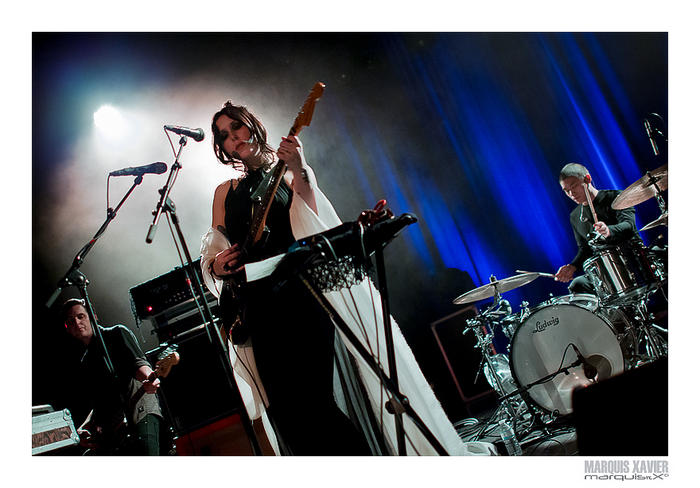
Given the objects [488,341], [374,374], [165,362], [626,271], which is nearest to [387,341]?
[374,374]

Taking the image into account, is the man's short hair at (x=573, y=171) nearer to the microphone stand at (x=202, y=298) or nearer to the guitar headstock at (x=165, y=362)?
the microphone stand at (x=202, y=298)

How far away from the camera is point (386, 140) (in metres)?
2.99

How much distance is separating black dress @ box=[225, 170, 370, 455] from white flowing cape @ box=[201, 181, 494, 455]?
7 centimetres

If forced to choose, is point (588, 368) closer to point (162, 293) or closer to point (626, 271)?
point (626, 271)

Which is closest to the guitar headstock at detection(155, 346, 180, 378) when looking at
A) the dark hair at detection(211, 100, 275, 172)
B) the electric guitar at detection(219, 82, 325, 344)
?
the electric guitar at detection(219, 82, 325, 344)

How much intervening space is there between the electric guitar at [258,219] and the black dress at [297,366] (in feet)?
0.18

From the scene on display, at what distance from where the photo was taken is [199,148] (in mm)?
3004

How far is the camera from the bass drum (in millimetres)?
2609

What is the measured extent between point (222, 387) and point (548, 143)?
89.8 inches

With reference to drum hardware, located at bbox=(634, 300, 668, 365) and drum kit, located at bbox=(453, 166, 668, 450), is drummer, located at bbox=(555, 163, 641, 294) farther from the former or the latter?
drum hardware, located at bbox=(634, 300, 668, 365)
